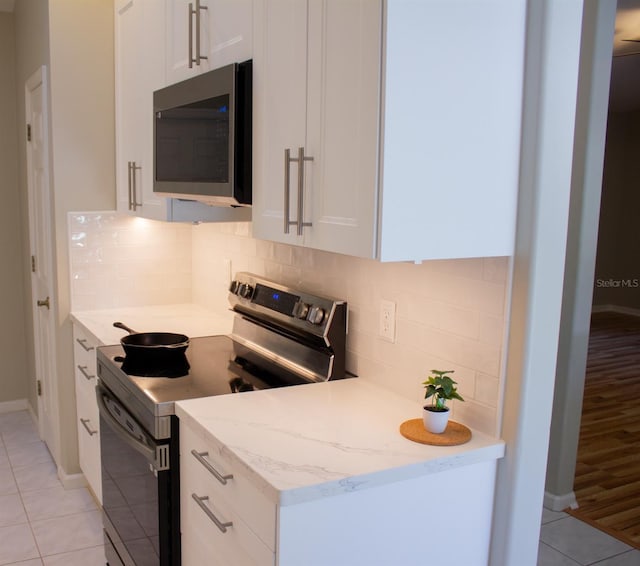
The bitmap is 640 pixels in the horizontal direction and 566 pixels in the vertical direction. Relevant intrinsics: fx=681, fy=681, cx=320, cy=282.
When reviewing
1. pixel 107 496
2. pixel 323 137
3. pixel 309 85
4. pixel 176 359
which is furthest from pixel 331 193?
pixel 107 496

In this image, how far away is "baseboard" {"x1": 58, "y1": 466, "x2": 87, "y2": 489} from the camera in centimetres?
343

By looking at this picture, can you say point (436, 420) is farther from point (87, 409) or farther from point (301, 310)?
point (87, 409)

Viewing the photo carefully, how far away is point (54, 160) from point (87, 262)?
19.7 inches

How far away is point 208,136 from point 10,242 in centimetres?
284

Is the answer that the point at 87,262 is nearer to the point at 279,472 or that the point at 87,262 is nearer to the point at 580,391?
the point at 279,472

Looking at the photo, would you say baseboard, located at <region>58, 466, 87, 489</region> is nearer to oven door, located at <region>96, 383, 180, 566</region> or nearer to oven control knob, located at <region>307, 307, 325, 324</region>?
oven door, located at <region>96, 383, 180, 566</region>

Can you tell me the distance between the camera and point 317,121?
5.45 feet

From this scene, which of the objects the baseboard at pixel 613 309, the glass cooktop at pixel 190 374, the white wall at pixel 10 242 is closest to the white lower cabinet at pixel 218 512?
the glass cooktop at pixel 190 374

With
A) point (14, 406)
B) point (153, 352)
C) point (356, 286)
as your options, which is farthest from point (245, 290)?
point (14, 406)

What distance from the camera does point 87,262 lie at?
3.29 m

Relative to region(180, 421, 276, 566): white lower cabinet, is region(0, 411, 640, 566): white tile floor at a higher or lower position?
lower

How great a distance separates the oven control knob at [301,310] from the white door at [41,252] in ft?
5.15

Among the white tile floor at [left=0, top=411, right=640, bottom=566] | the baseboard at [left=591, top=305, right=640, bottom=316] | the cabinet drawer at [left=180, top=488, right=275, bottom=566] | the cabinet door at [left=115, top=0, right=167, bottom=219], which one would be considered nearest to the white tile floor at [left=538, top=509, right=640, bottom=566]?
the white tile floor at [left=0, top=411, right=640, bottom=566]

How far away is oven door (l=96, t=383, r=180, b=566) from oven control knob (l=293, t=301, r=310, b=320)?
0.60m
